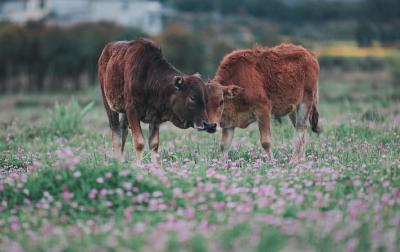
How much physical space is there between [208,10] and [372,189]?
320ft

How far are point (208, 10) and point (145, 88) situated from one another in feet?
307

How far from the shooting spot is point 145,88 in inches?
468

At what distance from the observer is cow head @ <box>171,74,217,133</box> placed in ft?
37.3

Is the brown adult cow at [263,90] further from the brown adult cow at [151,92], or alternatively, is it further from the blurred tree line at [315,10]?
the blurred tree line at [315,10]

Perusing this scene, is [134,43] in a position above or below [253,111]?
above

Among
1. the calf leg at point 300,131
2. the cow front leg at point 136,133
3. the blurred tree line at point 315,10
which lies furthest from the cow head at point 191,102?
the blurred tree line at point 315,10

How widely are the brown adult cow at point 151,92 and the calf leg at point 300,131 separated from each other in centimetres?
189

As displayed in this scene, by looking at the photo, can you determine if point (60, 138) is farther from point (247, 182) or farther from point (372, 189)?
point (372, 189)

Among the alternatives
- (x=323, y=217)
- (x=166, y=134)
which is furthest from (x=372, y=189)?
(x=166, y=134)

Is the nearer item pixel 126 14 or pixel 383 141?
pixel 383 141

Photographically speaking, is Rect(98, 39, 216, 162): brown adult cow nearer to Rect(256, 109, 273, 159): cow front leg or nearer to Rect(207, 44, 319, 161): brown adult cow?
Rect(207, 44, 319, 161): brown adult cow

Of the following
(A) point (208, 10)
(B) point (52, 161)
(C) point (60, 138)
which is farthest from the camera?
(A) point (208, 10)

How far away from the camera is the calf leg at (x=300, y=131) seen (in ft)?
40.5

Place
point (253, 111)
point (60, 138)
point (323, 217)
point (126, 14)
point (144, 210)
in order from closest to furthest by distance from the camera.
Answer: point (323, 217) → point (144, 210) → point (253, 111) → point (60, 138) → point (126, 14)
